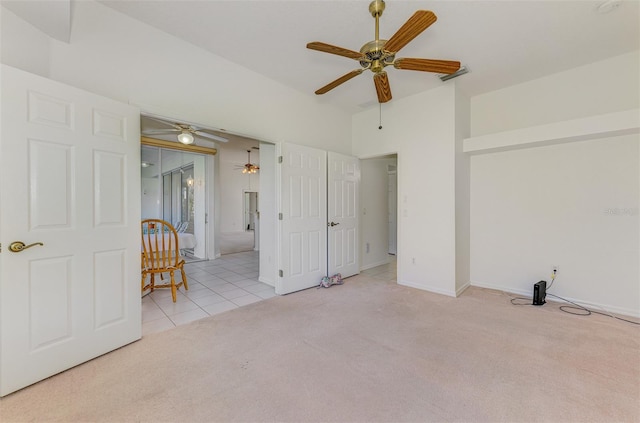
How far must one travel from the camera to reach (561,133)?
309 centimetres

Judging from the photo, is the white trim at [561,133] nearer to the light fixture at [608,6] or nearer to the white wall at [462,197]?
the white wall at [462,197]

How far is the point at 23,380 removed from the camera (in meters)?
1.74

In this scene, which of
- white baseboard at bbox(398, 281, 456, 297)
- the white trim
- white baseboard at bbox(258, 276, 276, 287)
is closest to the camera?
the white trim

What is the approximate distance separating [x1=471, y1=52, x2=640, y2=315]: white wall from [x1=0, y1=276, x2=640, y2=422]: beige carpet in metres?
0.64

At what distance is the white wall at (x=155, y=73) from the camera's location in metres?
2.07

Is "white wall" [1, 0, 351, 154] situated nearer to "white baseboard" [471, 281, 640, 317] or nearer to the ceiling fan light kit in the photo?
the ceiling fan light kit

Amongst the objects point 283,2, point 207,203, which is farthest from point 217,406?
point 207,203

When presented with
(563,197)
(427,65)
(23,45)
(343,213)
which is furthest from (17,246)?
(563,197)

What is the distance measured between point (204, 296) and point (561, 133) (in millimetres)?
4976

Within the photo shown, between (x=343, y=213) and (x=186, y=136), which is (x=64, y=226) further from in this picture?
(x=343, y=213)

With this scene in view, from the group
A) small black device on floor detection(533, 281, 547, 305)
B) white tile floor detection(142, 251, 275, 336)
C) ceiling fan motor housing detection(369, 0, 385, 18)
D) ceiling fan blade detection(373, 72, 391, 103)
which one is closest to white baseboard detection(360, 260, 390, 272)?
white tile floor detection(142, 251, 275, 336)

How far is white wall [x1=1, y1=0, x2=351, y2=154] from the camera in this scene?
6.79ft

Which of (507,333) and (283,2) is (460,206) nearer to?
(507,333)

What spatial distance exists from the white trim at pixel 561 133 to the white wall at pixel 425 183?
1.54 ft
